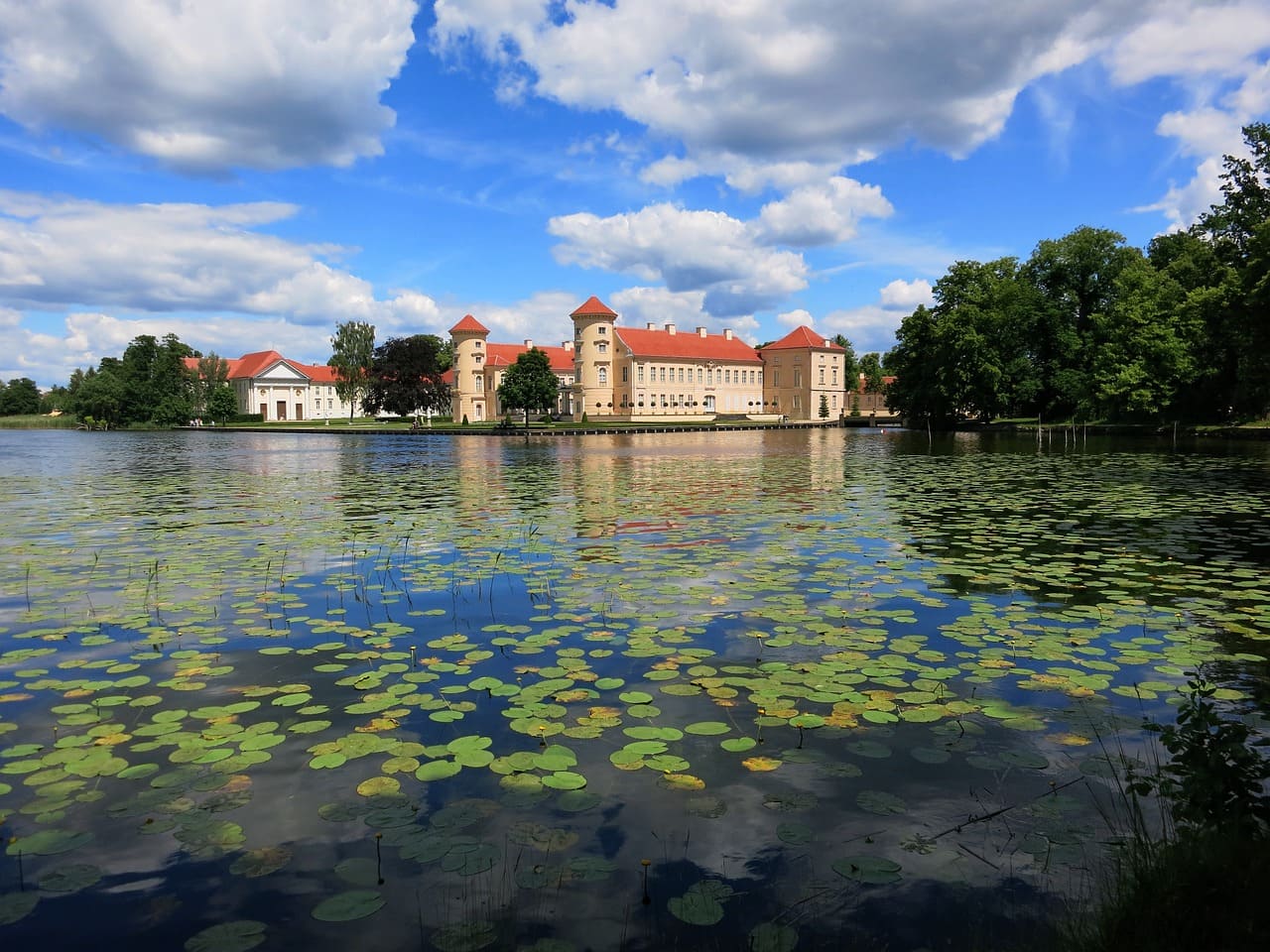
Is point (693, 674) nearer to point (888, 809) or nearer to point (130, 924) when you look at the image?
point (888, 809)

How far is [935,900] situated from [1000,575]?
693cm

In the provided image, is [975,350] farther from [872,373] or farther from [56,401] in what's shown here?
[56,401]

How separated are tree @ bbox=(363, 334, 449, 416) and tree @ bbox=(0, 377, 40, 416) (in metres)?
87.2

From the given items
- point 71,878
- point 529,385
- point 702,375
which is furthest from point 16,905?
point 702,375

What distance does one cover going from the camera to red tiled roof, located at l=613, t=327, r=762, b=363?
10250 cm

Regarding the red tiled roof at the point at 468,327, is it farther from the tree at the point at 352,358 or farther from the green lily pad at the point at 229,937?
the green lily pad at the point at 229,937

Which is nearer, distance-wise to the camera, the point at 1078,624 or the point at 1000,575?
the point at 1078,624

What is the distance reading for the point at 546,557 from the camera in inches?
427

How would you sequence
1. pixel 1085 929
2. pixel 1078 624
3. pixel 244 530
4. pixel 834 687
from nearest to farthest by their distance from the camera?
1. pixel 1085 929
2. pixel 834 687
3. pixel 1078 624
4. pixel 244 530

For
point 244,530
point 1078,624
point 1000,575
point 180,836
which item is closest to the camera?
point 180,836

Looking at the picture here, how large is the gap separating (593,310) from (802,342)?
1251 inches

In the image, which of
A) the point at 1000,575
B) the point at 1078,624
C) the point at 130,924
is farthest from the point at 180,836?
the point at 1000,575

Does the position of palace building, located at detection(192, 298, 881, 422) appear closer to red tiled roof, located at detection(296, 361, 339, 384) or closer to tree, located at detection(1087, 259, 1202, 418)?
red tiled roof, located at detection(296, 361, 339, 384)

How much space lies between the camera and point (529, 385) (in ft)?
257
